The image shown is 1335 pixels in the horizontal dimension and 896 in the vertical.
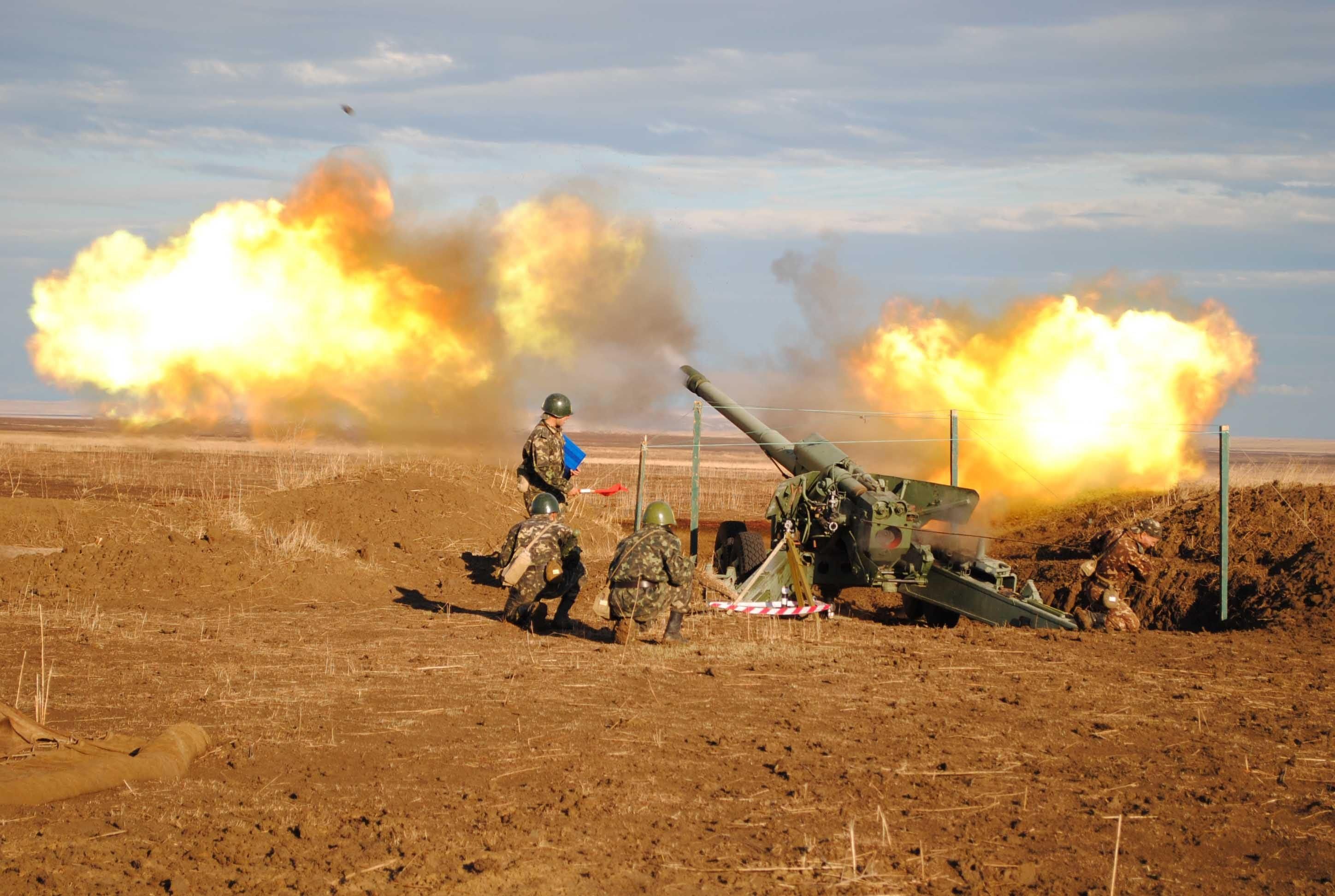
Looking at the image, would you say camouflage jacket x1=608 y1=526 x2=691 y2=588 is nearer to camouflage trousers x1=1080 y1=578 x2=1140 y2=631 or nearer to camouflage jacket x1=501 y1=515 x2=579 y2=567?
camouflage jacket x1=501 y1=515 x2=579 y2=567

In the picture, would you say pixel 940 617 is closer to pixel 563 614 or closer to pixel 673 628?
pixel 673 628

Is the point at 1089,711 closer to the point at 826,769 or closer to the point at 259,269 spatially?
the point at 826,769

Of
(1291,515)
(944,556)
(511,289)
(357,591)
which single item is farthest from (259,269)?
(1291,515)

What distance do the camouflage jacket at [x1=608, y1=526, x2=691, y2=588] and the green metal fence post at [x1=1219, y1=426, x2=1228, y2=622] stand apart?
602 cm

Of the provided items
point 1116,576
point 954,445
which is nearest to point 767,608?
point 1116,576

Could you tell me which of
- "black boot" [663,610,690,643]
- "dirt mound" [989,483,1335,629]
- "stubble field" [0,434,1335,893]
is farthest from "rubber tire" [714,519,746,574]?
"black boot" [663,610,690,643]

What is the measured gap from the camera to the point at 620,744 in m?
7.77

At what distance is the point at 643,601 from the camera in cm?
1164

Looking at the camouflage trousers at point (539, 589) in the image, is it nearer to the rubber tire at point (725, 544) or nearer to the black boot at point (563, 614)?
the black boot at point (563, 614)

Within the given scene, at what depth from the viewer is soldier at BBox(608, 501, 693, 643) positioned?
11.6 metres

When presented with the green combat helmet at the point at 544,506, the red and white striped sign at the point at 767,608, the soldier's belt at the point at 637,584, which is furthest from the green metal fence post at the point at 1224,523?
the green combat helmet at the point at 544,506

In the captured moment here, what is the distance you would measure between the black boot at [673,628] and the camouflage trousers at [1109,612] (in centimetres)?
479

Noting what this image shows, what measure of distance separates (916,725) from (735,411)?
9.68 metres

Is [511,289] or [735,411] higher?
[511,289]
